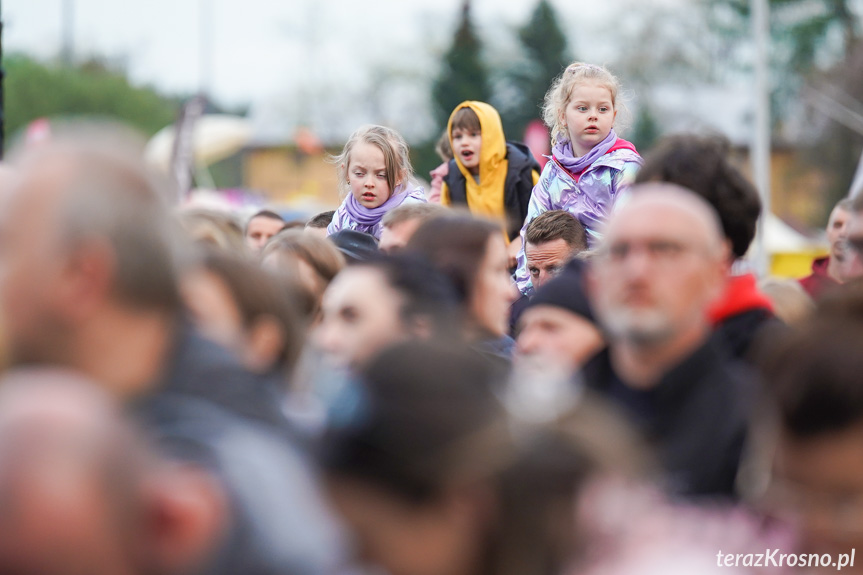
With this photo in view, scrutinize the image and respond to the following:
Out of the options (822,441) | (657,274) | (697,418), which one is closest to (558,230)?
(657,274)

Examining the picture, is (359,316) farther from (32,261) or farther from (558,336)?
(32,261)

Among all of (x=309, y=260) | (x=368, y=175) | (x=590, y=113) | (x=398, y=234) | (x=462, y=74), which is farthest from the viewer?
(x=462, y=74)

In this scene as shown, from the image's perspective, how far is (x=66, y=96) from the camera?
5169cm

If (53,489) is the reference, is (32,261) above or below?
above

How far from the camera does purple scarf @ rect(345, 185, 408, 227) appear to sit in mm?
6707

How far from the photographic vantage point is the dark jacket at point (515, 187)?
7.55 meters

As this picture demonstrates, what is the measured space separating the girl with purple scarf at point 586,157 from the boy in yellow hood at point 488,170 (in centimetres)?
85

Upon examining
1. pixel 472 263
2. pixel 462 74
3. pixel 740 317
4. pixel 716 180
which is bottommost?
pixel 740 317

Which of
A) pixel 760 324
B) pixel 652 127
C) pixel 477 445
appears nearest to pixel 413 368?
pixel 477 445

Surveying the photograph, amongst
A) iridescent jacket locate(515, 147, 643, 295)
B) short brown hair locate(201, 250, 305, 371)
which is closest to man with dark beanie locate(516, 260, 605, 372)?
short brown hair locate(201, 250, 305, 371)

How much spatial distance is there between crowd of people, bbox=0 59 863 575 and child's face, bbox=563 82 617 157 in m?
2.36

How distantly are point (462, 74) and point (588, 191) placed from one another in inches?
1488

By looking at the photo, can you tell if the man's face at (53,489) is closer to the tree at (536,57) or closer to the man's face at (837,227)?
the man's face at (837,227)

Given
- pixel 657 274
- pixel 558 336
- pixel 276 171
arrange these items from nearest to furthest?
pixel 657 274 < pixel 558 336 < pixel 276 171
